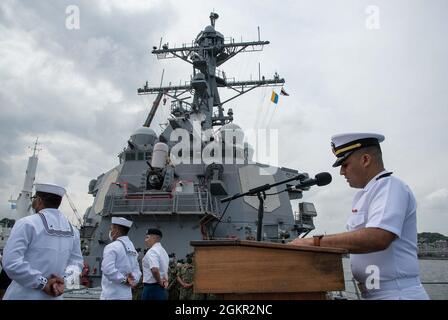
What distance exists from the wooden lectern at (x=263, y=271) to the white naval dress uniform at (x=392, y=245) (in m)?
0.22

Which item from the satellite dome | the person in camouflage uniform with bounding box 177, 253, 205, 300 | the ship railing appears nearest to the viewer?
the person in camouflage uniform with bounding box 177, 253, 205, 300

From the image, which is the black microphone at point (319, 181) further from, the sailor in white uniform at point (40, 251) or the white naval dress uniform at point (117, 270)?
the white naval dress uniform at point (117, 270)

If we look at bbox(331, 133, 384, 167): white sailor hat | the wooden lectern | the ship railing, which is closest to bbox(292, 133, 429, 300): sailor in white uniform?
bbox(331, 133, 384, 167): white sailor hat

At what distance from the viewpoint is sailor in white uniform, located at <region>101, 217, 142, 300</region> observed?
12.6 feet

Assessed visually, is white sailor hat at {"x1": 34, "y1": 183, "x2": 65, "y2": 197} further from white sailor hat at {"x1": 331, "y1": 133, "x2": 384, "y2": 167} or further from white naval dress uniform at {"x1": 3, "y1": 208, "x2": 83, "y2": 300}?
white sailor hat at {"x1": 331, "y1": 133, "x2": 384, "y2": 167}

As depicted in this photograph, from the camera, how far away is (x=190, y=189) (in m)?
12.5

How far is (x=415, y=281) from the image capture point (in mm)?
1515

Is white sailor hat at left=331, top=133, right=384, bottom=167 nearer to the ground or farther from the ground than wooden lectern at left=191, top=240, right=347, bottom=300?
farther from the ground

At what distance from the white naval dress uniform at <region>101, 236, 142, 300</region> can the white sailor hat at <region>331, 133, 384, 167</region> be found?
10.2 feet

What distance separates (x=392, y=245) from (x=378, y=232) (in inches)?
7.5

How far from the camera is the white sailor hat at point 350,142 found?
174 cm

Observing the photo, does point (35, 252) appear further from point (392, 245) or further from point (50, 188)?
point (392, 245)

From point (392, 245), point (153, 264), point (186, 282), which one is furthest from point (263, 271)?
point (186, 282)

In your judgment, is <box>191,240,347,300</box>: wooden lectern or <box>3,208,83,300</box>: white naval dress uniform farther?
<box>3,208,83,300</box>: white naval dress uniform
